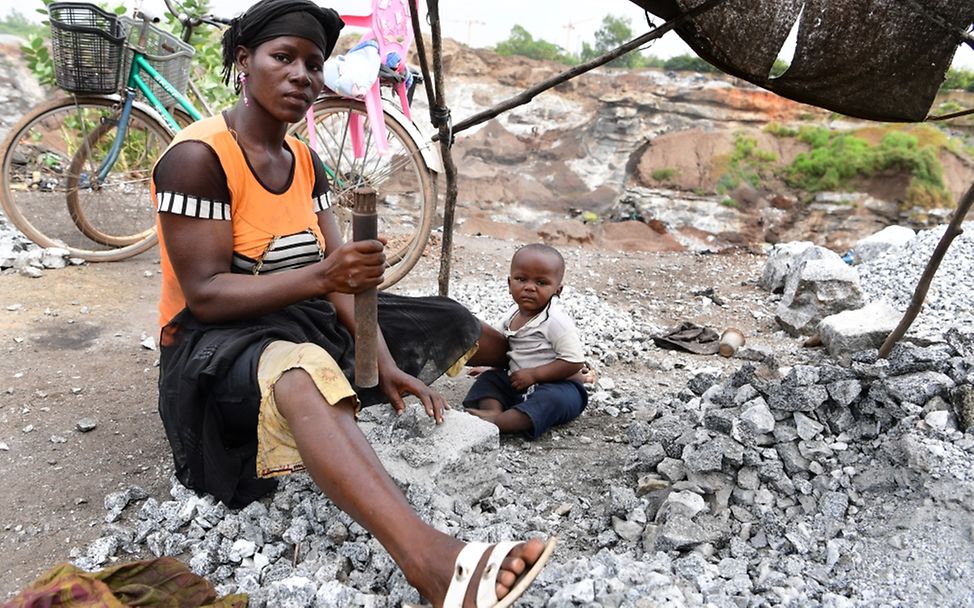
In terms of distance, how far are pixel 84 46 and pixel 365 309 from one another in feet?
11.2

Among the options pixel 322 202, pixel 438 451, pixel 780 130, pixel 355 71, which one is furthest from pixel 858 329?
pixel 780 130

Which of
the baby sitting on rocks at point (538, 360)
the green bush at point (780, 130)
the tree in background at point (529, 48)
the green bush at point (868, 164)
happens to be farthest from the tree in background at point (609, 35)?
the baby sitting on rocks at point (538, 360)

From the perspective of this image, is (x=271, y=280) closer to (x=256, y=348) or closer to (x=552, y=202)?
(x=256, y=348)

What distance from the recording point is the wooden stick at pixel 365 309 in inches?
67.6

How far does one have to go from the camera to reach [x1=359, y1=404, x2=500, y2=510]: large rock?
7.26 ft

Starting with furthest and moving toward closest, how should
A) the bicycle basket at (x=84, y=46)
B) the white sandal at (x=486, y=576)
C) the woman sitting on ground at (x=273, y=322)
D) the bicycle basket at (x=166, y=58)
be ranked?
the bicycle basket at (x=166, y=58) → the bicycle basket at (x=84, y=46) → the woman sitting on ground at (x=273, y=322) → the white sandal at (x=486, y=576)

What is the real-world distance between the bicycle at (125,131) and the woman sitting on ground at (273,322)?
2.14 m

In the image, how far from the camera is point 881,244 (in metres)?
6.42

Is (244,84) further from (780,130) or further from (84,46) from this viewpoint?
(780,130)

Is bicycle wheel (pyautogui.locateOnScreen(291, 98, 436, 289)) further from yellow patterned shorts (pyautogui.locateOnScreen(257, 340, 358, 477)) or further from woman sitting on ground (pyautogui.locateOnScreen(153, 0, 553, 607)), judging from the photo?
yellow patterned shorts (pyautogui.locateOnScreen(257, 340, 358, 477))

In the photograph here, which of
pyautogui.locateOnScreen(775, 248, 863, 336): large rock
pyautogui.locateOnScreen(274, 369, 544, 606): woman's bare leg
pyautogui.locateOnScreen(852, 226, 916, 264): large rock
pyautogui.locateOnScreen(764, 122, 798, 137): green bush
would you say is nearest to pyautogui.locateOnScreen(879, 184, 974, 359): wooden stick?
pyautogui.locateOnScreen(274, 369, 544, 606): woman's bare leg

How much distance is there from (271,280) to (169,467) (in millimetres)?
1021

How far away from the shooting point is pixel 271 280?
6.17 feet

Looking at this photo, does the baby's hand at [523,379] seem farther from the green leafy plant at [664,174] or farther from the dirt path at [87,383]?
the green leafy plant at [664,174]
